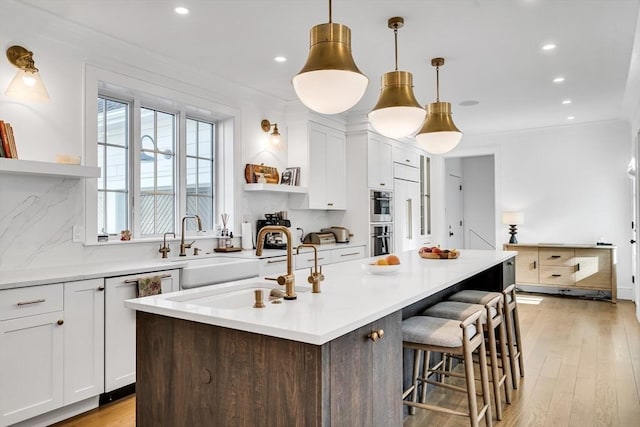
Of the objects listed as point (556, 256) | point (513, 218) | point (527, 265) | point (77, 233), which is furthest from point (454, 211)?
point (77, 233)

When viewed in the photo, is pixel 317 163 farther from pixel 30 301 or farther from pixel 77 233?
pixel 30 301

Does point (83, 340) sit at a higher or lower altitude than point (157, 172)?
lower

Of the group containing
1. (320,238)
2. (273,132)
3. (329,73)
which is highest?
(273,132)

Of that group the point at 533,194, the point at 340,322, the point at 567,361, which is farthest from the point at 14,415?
the point at 533,194

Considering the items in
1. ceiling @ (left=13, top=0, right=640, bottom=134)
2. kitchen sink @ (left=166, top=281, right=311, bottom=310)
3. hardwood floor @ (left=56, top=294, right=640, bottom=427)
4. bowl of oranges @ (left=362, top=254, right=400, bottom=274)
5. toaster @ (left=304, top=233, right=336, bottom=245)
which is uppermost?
ceiling @ (left=13, top=0, right=640, bottom=134)

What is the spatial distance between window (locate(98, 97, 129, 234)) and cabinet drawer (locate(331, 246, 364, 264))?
7.46ft

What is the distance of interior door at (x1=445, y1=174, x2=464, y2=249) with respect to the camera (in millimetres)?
8867

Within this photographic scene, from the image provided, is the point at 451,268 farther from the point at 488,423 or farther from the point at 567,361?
the point at 567,361

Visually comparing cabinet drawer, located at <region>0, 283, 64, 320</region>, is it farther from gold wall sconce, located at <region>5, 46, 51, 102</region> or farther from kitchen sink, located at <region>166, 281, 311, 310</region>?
gold wall sconce, located at <region>5, 46, 51, 102</region>

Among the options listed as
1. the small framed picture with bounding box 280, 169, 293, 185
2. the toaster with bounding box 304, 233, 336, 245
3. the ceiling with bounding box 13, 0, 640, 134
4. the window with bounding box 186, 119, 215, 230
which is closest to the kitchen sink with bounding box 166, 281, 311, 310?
the ceiling with bounding box 13, 0, 640, 134

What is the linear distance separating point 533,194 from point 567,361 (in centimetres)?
389

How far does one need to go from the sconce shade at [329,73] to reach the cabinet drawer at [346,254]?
3.03m

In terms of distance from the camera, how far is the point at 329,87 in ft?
6.81

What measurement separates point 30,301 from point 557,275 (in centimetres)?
634
